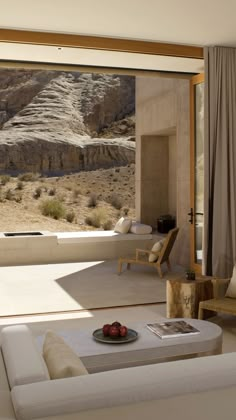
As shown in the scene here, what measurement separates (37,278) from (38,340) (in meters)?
3.94

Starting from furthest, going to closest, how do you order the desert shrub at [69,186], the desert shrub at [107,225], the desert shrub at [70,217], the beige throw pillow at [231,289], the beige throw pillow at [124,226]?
the desert shrub at [69,186], the desert shrub at [70,217], the desert shrub at [107,225], the beige throw pillow at [124,226], the beige throw pillow at [231,289]

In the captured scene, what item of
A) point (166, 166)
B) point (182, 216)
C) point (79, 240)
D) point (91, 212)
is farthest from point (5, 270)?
point (91, 212)

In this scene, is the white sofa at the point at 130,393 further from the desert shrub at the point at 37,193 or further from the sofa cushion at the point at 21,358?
the desert shrub at the point at 37,193

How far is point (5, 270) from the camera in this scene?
7.80 metres

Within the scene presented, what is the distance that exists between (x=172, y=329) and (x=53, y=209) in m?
14.1

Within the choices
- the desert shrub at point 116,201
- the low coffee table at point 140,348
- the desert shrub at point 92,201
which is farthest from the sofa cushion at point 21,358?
the desert shrub at point 116,201

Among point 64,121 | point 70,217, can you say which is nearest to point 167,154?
point 70,217

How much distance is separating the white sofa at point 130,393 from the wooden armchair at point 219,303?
7.90 ft

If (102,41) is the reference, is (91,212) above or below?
below

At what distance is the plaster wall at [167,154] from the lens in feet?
26.4

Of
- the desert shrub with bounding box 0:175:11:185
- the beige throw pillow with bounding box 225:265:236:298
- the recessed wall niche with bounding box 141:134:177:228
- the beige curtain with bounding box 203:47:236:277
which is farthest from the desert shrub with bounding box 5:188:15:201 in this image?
the beige throw pillow with bounding box 225:265:236:298

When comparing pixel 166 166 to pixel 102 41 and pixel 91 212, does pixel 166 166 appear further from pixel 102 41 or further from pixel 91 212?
pixel 91 212

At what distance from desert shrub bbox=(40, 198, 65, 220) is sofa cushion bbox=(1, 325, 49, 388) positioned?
1451 centimetres

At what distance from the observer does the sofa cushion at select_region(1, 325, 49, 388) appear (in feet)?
6.64
